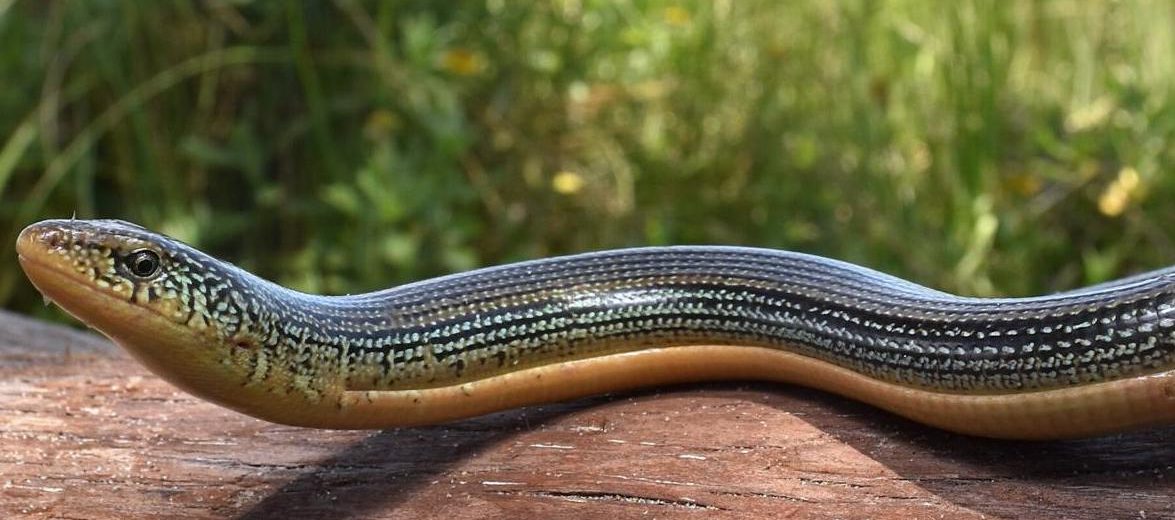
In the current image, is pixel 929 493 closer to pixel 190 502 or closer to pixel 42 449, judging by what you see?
pixel 190 502

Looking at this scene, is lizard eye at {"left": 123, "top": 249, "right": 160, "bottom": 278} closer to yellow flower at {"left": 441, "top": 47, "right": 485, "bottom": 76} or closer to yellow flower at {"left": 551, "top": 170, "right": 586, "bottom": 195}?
yellow flower at {"left": 441, "top": 47, "right": 485, "bottom": 76}

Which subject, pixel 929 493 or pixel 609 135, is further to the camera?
pixel 609 135

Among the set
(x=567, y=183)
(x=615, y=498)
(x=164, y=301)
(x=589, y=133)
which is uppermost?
(x=589, y=133)

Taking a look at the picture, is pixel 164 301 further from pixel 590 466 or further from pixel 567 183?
pixel 567 183

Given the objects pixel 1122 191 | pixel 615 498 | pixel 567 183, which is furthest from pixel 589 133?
pixel 615 498

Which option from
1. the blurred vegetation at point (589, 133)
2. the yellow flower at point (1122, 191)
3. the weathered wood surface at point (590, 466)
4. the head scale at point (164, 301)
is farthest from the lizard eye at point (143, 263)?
the yellow flower at point (1122, 191)

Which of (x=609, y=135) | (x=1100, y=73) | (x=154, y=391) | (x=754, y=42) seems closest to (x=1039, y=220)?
(x=1100, y=73)
